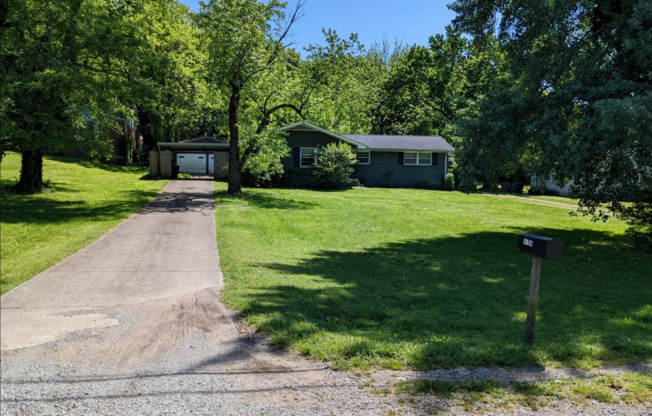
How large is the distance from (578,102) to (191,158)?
2809cm

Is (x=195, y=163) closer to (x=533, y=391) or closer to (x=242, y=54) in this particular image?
(x=242, y=54)

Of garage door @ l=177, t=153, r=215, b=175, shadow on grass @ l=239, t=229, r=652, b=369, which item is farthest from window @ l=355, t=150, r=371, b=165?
shadow on grass @ l=239, t=229, r=652, b=369

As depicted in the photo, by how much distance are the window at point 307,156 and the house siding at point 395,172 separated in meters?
3.91

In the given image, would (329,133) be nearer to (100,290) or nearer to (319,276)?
(319,276)

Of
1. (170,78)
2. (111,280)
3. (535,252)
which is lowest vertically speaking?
(111,280)

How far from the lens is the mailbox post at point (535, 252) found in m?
4.21

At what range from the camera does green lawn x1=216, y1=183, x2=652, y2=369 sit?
14.7 feet

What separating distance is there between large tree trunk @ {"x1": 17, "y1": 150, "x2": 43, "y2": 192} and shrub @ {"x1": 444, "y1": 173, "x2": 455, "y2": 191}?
22964 mm

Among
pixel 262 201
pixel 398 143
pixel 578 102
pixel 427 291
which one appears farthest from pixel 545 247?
pixel 398 143

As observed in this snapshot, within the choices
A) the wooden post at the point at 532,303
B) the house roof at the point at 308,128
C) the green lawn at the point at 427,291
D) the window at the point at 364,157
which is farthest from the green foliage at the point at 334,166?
the wooden post at the point at 532,303

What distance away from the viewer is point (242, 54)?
19.0 meters

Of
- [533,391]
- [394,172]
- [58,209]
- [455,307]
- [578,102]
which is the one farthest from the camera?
[394,172]

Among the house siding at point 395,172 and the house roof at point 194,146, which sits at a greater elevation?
the house roof at point 194,146

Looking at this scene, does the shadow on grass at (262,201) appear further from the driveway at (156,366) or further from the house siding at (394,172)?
the driveway at (156,366)
